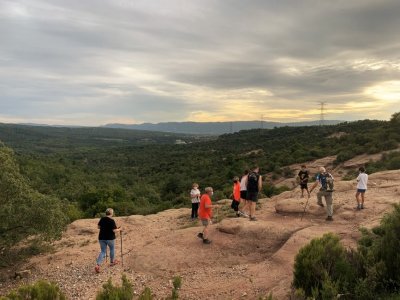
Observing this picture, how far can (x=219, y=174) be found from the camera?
1587 inches

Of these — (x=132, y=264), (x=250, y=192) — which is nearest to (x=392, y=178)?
(x=250, y=192)

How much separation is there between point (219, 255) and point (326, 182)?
Answer: 16.1 ft

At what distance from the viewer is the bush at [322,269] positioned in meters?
7.96

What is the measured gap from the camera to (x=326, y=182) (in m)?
13.3

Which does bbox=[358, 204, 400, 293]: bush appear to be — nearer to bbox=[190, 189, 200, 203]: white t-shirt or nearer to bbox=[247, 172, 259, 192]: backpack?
bbox=[247, 172, 259, 192]: backpack

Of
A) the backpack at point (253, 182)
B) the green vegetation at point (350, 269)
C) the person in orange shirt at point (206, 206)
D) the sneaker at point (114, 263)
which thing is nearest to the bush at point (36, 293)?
the sneaker at point (114, 263)

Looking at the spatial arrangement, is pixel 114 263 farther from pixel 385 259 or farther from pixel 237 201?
pixel 385 259

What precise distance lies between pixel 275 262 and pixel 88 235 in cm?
995

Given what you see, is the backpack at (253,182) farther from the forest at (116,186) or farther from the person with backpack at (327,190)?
the forest at (116,186)

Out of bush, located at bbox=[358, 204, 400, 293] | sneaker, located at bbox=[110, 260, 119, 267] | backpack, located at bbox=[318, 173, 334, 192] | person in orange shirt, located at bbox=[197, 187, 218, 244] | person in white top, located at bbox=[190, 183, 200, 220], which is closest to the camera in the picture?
bush, located at bbox=[358, 204, 400, 293]

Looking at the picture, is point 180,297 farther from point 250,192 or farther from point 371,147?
point 371,147

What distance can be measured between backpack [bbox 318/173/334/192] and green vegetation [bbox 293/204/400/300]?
13.8 feet

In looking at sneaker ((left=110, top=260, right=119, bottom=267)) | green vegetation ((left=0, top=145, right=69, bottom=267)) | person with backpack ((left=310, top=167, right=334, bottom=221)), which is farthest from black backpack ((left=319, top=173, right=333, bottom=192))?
green vegetation ((left=0, top=145, right=69, bottom=267))

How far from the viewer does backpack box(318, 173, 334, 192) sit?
1319 cm
